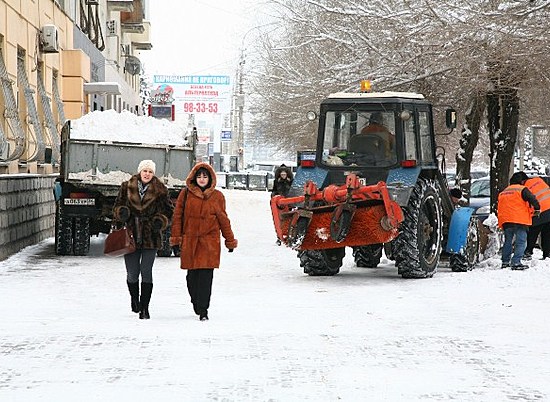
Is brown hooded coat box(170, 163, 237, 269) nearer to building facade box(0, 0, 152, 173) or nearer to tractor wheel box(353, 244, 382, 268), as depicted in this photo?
tractor wheel box(353, 244, 382, 268)

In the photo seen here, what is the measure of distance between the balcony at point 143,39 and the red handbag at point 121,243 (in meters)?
51.2

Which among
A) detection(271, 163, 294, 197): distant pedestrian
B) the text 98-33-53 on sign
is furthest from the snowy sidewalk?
the text 98-33-53 on sign

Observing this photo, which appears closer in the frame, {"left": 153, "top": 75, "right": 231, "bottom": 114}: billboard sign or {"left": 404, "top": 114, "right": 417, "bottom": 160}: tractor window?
{"left": 404, "top": 114, "right": 417, "bottom": 160}: tractor window

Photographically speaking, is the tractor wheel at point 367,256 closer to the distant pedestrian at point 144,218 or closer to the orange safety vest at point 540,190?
the orange safety vest at point 540,190

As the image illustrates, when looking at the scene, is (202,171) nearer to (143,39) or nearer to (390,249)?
(390,249)

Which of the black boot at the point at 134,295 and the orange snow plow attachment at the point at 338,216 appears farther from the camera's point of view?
the orange snow plow attachment at the point at 338,216

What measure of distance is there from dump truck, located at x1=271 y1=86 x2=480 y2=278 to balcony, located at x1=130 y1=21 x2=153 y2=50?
46.3 m

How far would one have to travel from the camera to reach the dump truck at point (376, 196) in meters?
14.7

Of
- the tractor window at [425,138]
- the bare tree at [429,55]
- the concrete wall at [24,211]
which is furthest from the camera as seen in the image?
the bare tree at [429,55]

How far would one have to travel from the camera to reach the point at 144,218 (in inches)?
438

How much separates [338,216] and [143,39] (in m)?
50.0

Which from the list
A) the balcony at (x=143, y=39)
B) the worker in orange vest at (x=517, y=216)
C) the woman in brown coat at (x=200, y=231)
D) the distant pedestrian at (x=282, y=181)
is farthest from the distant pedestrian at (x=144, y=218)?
the balcony at (x=143, y=39)

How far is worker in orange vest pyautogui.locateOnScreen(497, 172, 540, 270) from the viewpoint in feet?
53.9

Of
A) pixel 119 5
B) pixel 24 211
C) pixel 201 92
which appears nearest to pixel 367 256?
pixel 24 211
